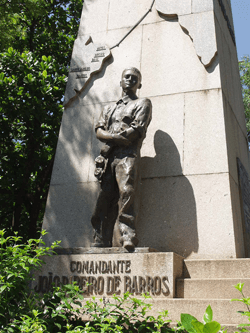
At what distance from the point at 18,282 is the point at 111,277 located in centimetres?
185

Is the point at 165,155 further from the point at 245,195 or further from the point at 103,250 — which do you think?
the point at 103,250

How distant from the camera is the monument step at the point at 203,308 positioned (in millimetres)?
4660

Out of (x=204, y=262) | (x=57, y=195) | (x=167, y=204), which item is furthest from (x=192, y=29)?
(x=204, y=262)

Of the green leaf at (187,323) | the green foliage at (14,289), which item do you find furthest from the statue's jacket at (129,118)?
the green leaf at (187,323)

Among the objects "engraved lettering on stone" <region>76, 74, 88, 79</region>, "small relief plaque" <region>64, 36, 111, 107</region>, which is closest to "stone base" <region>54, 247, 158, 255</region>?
"small relief plaque" <region>64, 36, 111, 107</region>

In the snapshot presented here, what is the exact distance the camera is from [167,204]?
709 centimetres

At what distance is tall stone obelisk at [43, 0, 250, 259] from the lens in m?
6.82

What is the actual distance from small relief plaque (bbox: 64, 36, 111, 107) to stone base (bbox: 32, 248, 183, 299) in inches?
175

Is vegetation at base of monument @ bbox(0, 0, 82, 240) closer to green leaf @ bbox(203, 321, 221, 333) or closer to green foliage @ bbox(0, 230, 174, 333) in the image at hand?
green foliage @ bbox(0, 230, 174, 333)

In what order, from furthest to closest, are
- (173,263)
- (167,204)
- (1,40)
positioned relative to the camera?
(1,40), (167,204), (173,263)

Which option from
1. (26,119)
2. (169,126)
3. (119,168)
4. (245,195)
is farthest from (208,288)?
(26,119)

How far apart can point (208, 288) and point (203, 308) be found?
0.65 meters

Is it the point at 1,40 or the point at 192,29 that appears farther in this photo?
the point at 1,40

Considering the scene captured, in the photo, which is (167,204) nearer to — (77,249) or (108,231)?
(108,231)
